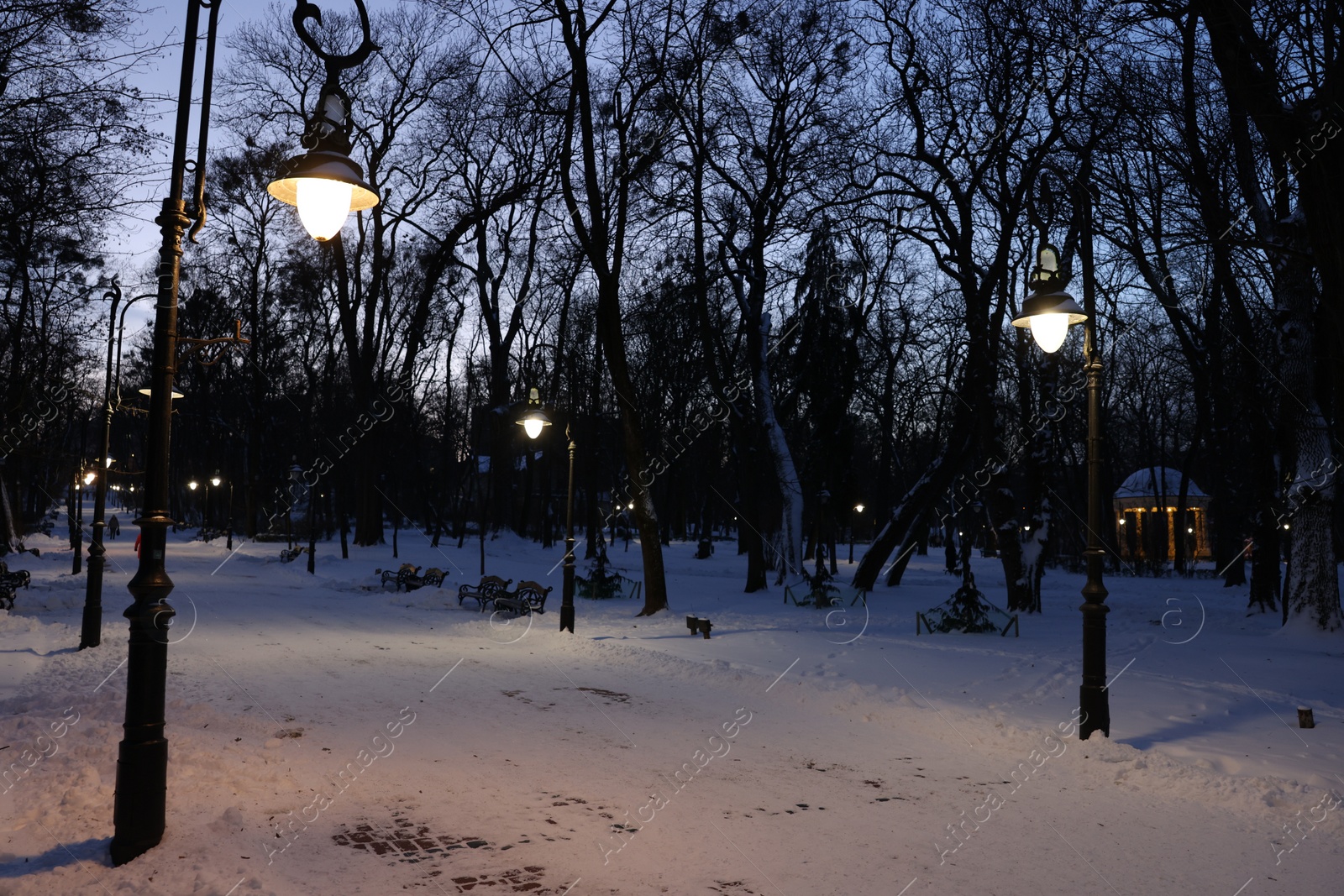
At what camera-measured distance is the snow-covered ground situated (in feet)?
17.7

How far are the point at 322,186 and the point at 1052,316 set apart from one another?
21.1 ft

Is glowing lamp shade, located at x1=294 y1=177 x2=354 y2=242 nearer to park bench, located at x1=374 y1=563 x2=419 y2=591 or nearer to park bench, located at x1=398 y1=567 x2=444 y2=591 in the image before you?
park bench, located at x1=398 y1=567 x2=444 y2=591

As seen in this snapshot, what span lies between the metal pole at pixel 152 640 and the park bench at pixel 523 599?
1381 cm

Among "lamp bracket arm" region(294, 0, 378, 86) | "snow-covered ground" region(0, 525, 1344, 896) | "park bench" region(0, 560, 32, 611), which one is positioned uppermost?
"lamp bracket arm" region(294, 0, 378, 86)

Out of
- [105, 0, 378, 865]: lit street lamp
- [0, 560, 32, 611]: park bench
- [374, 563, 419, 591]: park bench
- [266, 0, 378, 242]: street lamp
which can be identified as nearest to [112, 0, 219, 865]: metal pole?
[105, 0, 378, 865]: lit street lamp

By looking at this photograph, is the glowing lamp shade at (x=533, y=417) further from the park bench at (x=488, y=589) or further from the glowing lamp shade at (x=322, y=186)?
the glowing lamp shade at (x=322, y=186)

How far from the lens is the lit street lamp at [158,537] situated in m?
5.13

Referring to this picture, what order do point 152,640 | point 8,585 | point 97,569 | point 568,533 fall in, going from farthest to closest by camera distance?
point 8,585 → point 568,533 → point 97,569 → point 152,640

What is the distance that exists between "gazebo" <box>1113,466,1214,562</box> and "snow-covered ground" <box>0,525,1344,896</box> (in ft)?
120

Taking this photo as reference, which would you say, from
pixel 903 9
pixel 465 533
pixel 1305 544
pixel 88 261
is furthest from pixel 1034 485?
pixel 465 533

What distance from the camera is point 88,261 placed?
17.0m

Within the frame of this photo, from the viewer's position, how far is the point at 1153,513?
172ft

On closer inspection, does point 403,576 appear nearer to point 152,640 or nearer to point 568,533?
point 568,533

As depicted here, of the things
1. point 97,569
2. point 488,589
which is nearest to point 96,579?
point 97,569
